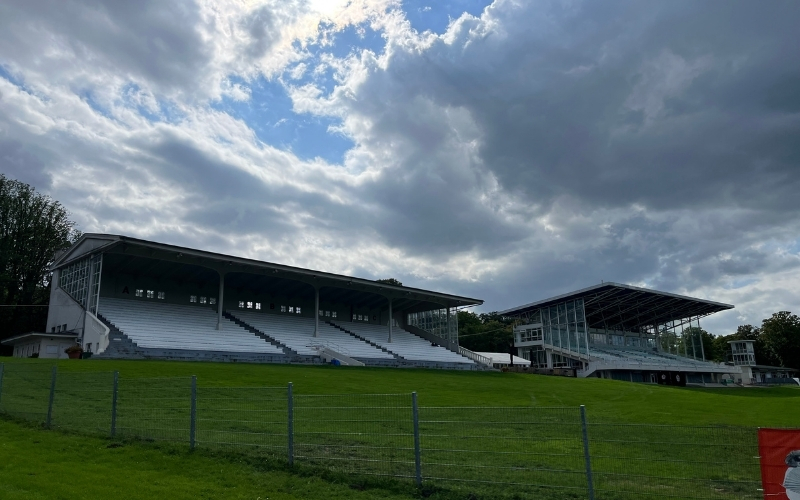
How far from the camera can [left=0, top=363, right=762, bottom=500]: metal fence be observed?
8.87 metres

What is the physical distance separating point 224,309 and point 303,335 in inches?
314

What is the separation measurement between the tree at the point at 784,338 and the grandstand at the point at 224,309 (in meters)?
68.0

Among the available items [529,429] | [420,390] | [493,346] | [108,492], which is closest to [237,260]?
[420,390]

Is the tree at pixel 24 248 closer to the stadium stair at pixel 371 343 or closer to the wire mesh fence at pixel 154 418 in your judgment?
the stadium stair at pixel 371 343

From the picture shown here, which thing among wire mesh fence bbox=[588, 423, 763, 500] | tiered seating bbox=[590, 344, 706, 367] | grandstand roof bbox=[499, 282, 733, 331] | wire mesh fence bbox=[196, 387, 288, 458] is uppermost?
grandstand roof bbox=[499, 282, 733, 331]

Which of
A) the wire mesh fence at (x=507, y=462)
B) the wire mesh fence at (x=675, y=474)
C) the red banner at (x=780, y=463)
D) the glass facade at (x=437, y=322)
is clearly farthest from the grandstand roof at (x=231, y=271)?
the red banner at (x=780, y=463)

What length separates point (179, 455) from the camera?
1159cm

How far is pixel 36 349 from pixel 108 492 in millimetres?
38873

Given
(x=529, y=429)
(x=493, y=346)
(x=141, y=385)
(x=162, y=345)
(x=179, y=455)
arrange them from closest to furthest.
Result: (x=179, y=455) → (x=529, y=429) → (x=141, y=385) → (x=162, y=345) → (x=493, y=346)

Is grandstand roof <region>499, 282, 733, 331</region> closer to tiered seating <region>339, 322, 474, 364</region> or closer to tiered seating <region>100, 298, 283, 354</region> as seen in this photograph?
tiered seating <region>339, 322, 474, 364</region>

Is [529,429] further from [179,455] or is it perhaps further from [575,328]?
[575,328]

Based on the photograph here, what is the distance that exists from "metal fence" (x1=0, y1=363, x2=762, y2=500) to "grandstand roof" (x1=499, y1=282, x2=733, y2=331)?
51377mm

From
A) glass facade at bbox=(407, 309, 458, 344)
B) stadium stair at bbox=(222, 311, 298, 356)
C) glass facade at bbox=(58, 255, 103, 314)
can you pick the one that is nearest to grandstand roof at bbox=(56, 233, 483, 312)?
glass facade at bbox=(58, 255, 103, 314)

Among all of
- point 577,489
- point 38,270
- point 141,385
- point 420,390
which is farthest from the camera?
point 38,270
